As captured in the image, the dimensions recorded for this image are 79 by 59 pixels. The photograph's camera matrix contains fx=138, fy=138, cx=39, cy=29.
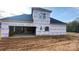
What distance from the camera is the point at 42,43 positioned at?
2576 millimetres

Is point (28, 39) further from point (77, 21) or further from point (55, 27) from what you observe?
point (77, 21)

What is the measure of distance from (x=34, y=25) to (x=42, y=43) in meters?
0.37

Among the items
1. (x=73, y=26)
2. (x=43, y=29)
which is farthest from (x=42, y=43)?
(x=73, y=26)

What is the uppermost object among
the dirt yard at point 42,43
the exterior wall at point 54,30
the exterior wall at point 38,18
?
the exterior wall at point 38,18

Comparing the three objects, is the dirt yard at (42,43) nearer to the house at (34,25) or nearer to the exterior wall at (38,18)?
the house at (34,25)

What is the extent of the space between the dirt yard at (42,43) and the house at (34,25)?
99 millimetres

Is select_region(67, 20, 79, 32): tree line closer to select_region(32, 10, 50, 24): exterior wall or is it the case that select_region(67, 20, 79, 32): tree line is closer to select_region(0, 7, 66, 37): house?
select_region(0, 7, 66, 37): house

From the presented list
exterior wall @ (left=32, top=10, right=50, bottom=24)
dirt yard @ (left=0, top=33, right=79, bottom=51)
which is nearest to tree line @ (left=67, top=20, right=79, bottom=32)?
dirt yard @ (left=0, top=33, right=79, bottom=51)

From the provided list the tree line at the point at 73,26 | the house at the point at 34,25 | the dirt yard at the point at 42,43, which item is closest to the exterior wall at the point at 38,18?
the house at the point at 34,25

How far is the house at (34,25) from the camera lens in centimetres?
254
